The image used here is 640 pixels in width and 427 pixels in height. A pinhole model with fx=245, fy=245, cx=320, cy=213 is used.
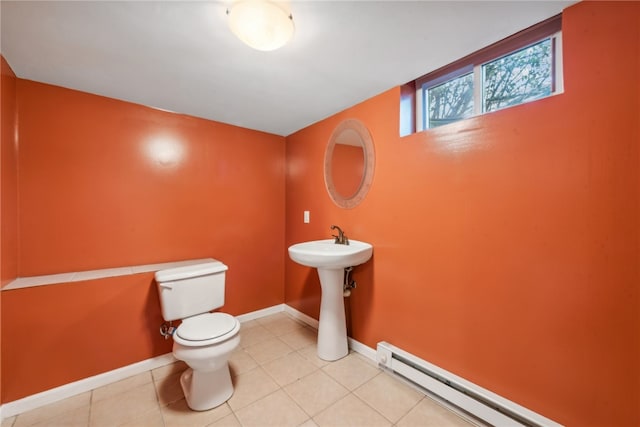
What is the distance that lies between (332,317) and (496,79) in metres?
1.96

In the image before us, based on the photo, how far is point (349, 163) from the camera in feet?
7.18

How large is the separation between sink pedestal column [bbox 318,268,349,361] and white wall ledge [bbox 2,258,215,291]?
1.27 meters

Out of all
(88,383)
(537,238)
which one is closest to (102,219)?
(88,383)

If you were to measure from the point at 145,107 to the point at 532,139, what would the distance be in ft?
8.84

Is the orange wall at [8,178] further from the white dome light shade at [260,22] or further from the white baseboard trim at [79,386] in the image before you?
the white dome light shade at [260,22]

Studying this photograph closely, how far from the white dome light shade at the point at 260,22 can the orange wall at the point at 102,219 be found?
4.76 ft

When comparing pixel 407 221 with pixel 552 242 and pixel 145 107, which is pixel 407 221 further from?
pixel 145 107

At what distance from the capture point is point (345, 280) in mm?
2127

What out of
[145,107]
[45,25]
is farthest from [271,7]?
[145,107]

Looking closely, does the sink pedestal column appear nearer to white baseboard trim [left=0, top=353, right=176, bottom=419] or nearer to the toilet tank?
the toilet tank

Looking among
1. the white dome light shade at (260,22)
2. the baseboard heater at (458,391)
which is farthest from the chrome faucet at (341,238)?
the white dome light shade at (260,22)

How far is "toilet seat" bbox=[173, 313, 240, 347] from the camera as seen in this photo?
1.46m

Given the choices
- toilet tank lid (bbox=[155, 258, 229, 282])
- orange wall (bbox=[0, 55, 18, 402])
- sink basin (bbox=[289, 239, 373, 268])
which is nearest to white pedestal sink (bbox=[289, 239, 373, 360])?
sink basin (bbox=[289, 239, 373, 268])

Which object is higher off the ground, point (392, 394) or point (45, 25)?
point (45, 25)
